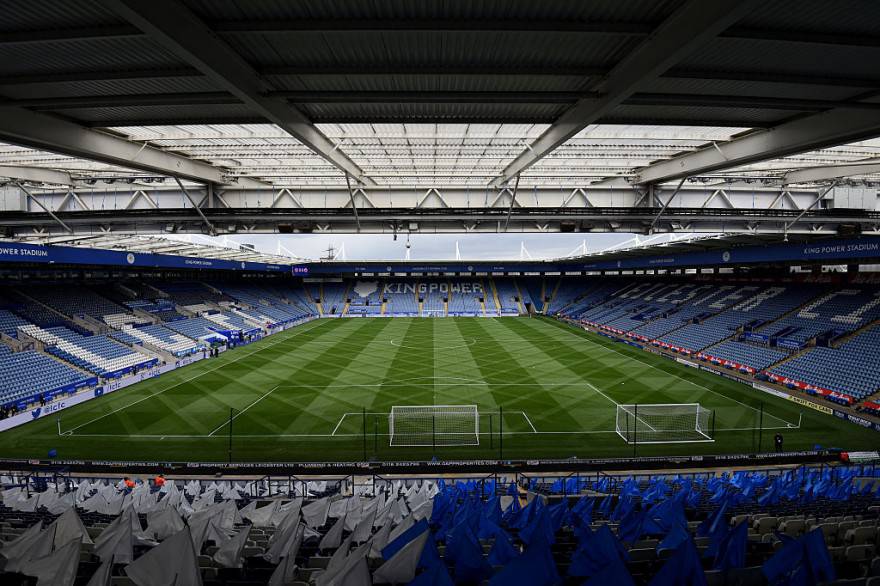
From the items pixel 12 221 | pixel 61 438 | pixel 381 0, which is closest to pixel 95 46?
pixel 381 0

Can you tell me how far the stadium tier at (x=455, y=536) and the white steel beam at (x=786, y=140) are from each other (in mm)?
5537

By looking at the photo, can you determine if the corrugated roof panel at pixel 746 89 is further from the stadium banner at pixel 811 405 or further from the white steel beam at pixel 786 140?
the stadium banner at pixel 811 405

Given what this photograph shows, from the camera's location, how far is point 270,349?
120ft

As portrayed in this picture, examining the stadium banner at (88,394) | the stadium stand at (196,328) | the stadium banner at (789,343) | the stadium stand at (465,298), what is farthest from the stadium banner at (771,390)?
the stadium stand at (196,328)

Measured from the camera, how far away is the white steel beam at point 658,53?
12.4ft

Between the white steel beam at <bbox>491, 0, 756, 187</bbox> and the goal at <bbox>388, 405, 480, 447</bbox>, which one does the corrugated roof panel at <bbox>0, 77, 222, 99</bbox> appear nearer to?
the white steel beam at <bbox>491, 0, 756, 187</bbox>

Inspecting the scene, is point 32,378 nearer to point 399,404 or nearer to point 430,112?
point 399,404

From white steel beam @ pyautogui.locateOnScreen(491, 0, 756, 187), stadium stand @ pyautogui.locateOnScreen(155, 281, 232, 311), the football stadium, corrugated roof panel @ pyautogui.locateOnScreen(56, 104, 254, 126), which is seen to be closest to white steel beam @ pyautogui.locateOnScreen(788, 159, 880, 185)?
the football stadium

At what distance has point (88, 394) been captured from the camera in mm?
22859

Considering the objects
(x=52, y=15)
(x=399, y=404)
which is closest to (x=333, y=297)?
(x=399, y=404)

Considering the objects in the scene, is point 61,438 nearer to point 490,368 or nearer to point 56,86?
point 56,86

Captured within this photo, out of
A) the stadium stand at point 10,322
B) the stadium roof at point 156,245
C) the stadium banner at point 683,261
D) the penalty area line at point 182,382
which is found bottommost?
the penalty area line at point 182,382

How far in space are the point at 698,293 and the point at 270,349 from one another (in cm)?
4336

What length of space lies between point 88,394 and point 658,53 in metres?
30.2
